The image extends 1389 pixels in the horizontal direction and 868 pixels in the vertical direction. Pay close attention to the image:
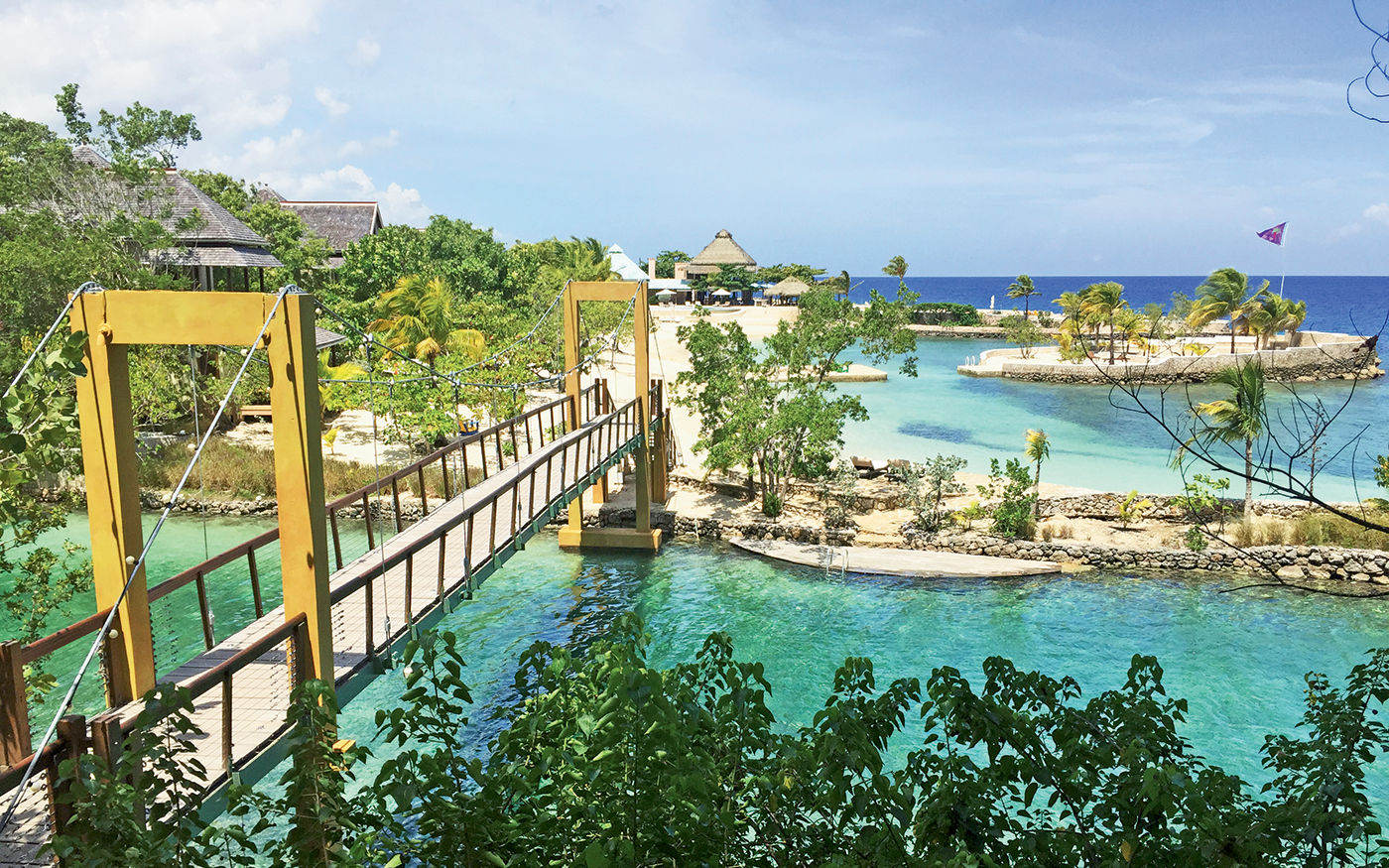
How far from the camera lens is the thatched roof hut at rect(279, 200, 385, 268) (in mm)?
37719

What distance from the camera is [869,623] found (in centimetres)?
1417

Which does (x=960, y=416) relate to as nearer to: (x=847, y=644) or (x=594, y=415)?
(x=594, y=415)

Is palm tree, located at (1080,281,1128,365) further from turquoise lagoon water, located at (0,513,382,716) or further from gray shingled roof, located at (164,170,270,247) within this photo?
turquoise lagoon water, located at (0,513,382,716)

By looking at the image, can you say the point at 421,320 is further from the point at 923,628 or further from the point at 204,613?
the point at 204,613

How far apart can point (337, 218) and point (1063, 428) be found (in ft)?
95.1

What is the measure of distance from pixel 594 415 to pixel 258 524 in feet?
21.9

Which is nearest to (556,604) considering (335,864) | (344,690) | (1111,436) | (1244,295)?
(344,690)

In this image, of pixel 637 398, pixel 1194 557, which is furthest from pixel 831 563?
pixel 1194 557

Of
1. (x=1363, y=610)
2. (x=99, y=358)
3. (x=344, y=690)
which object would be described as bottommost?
(x=1363, y=610)

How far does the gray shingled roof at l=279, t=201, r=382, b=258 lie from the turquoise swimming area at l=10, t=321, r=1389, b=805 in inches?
863

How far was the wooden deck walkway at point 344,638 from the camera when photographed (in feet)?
17.9

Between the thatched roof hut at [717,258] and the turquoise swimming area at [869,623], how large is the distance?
55850mm

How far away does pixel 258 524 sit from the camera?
17906 mm

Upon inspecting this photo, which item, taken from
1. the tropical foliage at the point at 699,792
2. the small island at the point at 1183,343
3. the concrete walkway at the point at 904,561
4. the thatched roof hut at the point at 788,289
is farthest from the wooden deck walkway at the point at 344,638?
the thatched roof hut at the point at 788,289
